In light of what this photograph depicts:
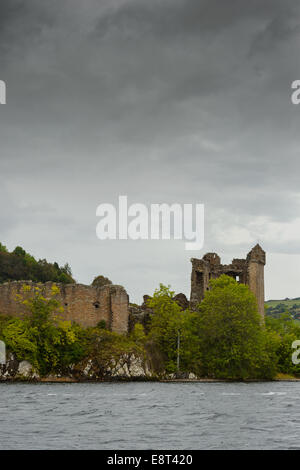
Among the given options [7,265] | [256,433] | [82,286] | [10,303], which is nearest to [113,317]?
[82,286]

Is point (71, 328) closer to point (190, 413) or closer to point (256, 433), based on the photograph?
point (190, 413)

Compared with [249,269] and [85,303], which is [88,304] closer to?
[85,303]

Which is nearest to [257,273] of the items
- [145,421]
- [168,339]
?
[168,339]

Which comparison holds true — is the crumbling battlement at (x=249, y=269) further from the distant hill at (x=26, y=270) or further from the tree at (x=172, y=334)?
the distant hill at (x=26, y=270)

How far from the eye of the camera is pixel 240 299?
85.2 meters

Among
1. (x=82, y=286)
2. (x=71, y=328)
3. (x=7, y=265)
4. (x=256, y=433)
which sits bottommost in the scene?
(x=256, y=433)

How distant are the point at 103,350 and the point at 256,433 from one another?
44.0 m

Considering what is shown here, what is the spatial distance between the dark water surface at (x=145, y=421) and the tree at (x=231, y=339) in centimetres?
2829

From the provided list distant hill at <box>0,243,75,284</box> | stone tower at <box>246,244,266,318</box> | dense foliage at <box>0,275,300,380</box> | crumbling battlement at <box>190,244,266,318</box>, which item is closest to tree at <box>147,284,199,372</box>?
dense foliage at <box>0,275,300,380</box>

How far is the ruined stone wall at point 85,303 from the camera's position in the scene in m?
78.2

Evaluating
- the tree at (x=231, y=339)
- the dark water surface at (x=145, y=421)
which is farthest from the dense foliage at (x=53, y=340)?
the dark water surface at (x=145, y=421)

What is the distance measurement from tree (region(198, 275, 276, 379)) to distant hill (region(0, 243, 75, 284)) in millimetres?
71951

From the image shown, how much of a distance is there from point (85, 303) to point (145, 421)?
46.1m
